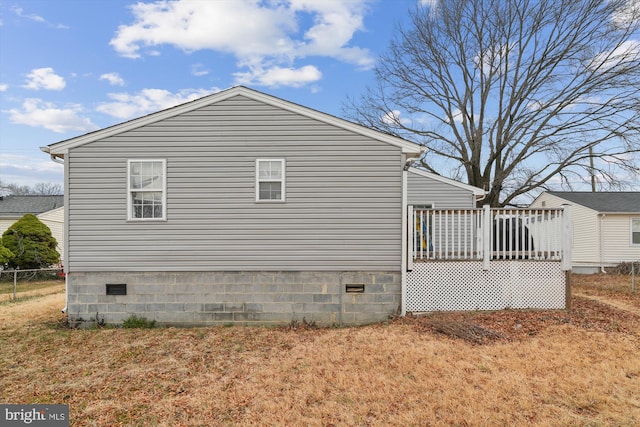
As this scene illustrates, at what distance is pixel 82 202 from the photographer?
715cm

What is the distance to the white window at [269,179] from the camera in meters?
7.17

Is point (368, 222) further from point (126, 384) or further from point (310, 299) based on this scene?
point (126, 384)

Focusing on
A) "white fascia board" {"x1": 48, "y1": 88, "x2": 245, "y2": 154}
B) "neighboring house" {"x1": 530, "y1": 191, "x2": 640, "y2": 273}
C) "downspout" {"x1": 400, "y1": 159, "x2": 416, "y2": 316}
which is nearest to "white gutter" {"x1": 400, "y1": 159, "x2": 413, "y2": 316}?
"downspout" {"x1": 400, "y1": 159, "x2": 416, "y2": 316}

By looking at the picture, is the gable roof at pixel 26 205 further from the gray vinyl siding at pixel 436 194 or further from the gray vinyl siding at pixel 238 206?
the gray vinyl siding at pixel 436 194

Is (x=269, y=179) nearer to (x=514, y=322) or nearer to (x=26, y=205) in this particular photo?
(x=514, y=322)

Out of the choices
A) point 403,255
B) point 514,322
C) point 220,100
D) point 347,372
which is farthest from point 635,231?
point 220,100

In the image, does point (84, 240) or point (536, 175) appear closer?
point (84, 240)

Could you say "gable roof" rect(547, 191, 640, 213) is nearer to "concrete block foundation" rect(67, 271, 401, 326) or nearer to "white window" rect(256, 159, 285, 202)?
"concrete block foundation" rect(67, 271, 401, 326)

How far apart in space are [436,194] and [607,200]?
34.0 ft

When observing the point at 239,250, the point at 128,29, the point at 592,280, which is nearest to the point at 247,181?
the point at 239,250

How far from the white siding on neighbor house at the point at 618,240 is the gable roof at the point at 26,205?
2813 centimetres

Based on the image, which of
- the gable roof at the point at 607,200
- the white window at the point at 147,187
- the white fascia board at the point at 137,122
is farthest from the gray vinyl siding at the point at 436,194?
the white window at the point at 147,187

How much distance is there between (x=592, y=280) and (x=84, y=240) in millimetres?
16284

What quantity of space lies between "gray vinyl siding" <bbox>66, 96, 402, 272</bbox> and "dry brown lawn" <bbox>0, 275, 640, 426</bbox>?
1403 mm
